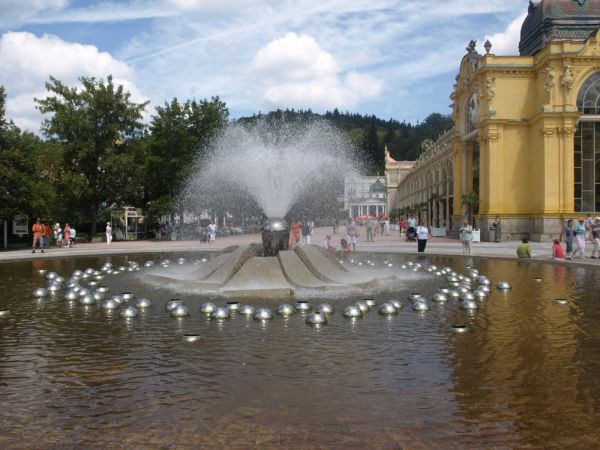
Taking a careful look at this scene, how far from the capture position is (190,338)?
8320mm

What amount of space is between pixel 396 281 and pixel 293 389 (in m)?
9.82

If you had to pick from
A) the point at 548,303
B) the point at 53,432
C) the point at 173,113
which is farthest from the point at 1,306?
the point at 173,113

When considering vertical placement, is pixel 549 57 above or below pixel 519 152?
above

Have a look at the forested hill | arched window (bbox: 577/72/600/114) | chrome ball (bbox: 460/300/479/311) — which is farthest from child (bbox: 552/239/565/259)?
the forested hill

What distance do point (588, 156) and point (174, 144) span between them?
33.0 metres

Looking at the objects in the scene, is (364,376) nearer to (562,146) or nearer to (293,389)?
(293,389)

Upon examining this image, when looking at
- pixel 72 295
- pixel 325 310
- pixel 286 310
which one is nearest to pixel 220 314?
pixel 286 310

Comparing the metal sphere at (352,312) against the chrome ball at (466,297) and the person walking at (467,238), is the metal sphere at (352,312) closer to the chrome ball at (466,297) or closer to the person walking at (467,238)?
the chrome ball at (466,297)

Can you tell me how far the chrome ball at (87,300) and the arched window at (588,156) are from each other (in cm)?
3640

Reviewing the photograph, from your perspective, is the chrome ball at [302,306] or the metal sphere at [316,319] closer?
the metal sphere at [316,319]

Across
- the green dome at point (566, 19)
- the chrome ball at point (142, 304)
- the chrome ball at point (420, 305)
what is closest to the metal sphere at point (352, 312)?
the chrome ball at point (420, 305)

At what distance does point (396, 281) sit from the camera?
15297 mm

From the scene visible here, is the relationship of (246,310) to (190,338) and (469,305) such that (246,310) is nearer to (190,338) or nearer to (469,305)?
(190,338)

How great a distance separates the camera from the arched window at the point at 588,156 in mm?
39125
